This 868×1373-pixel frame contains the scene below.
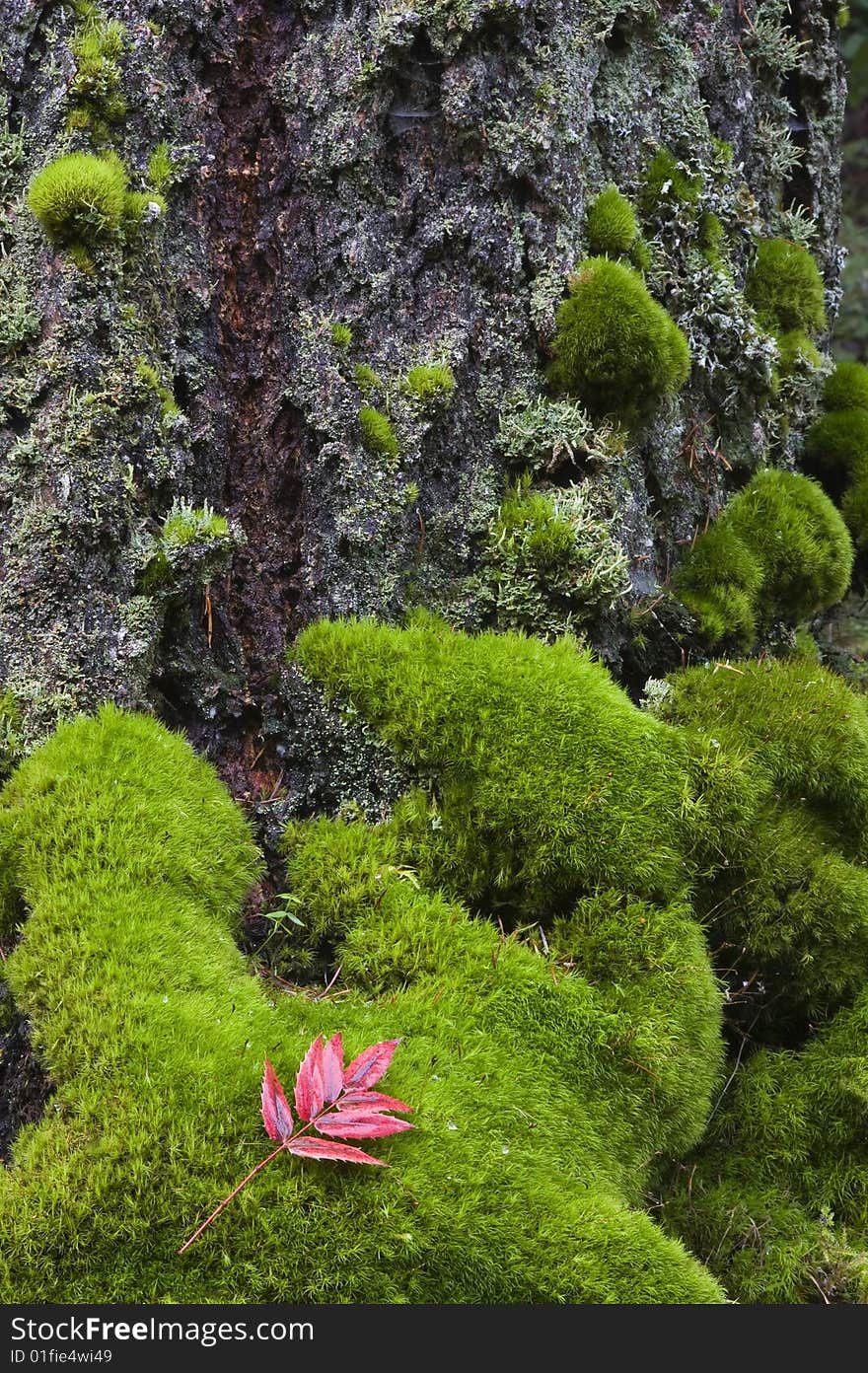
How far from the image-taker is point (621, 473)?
12.3 ft

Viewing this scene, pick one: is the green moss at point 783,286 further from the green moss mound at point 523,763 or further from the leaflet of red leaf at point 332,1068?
the leaflet of red leaf at point 332,1068

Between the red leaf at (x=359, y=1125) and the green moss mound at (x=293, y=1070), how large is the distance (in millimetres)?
92

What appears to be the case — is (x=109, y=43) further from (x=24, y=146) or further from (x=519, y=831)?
(x=519, y=831)

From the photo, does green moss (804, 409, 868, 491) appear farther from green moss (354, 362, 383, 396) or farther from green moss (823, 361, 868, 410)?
green moss (354, 362, 383, 396)

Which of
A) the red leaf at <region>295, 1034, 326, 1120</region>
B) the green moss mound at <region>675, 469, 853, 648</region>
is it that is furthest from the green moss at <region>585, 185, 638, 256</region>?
the red leaf at <region>295, 1034, 326, 1120</region>

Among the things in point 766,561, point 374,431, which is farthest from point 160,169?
point 766,561

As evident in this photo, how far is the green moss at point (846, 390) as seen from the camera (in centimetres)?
461

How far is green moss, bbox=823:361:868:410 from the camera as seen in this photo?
4609 mm

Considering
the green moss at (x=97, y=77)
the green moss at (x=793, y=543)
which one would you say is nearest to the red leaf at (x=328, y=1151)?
the green moss at (x=793, y=543)

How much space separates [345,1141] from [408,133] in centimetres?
322

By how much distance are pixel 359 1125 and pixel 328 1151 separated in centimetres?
9

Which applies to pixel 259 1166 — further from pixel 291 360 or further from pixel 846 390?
pixel 846 390

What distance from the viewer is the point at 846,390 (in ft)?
15.2

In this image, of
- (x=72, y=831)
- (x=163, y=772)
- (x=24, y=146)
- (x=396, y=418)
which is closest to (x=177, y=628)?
(x=163, y=772)
